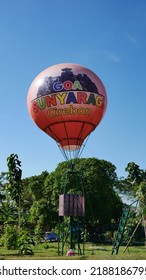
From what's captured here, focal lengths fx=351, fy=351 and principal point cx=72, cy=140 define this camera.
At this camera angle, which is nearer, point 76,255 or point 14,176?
point 76,255

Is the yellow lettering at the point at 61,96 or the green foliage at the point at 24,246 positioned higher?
the yellow lettering at the point at 61,96

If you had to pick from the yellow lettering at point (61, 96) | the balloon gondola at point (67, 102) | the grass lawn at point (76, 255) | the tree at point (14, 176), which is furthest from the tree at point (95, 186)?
the yellow lettering at point (61, 96)

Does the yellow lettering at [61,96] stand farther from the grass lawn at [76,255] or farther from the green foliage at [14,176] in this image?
the green foliage at [14,176]

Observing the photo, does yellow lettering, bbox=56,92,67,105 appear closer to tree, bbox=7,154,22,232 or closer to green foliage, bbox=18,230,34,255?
green foliage, bbox=18,230,34,255

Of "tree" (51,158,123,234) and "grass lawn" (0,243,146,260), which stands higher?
"tree" (51,158,123,234)

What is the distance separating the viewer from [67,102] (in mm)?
22844

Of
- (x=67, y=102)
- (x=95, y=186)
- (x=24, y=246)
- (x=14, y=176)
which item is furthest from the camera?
(x=95, y=186)

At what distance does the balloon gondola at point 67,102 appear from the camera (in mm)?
22844

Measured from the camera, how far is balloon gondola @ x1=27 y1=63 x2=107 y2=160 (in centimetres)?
2284

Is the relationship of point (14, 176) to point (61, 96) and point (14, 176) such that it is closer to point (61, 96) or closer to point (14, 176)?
point (14, 176)

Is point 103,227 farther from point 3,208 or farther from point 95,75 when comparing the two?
point 95,75

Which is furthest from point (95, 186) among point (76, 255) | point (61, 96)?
point (61, 96)

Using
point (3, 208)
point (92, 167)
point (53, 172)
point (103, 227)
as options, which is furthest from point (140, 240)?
point (3, 208)

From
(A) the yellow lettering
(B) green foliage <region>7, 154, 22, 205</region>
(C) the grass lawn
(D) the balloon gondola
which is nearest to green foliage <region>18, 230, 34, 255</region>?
(C) the grass lawn
